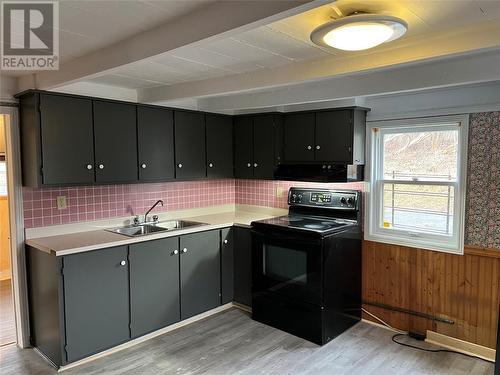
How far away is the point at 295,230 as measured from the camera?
326 cm

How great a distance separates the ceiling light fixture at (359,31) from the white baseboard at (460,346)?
2602mm

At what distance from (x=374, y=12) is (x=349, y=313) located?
8.78 ft

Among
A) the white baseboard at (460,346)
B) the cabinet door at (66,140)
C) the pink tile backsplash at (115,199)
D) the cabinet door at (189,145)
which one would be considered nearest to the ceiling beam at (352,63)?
the cabinet door at (189,145)

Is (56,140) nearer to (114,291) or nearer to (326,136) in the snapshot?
(114,291)

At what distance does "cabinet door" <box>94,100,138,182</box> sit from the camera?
10.2 feet

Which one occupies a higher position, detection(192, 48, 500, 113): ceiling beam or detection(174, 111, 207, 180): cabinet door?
detection(192, 48, 500, 113): ceiling beam

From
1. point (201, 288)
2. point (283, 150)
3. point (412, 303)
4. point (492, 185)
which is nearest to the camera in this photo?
point (492, 185)

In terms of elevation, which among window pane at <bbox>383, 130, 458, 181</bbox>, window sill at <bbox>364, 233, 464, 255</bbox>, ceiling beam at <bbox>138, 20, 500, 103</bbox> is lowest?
window sill at <bbox>364, 233, 464, 255</bbox>

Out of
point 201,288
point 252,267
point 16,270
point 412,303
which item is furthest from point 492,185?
point 16,270

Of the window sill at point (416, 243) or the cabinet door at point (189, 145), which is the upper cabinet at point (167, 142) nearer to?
the cabinet door at point (189, 145)

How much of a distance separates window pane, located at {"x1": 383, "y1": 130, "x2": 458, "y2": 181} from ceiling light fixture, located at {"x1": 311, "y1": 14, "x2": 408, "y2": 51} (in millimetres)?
1828

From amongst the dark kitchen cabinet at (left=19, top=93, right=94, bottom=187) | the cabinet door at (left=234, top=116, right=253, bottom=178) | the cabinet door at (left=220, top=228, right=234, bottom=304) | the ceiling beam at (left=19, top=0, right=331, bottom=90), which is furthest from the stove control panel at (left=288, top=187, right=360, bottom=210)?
the ceiling beam at (left=19, top=0, right=331, bottom=90)

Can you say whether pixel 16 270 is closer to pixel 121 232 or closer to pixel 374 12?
pixel 121 232

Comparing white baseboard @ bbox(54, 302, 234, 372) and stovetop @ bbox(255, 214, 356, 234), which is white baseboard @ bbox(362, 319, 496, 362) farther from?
white baseboard @ bbox(54, 302, 234, 372)
